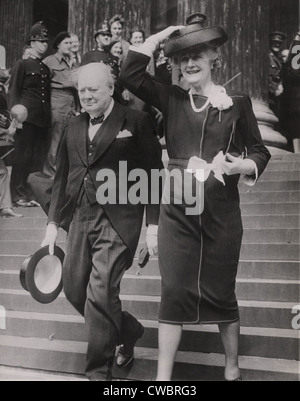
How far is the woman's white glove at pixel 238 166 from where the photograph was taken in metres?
2.75

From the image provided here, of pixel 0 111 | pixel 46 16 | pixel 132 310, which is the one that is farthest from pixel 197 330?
pixel 46 16

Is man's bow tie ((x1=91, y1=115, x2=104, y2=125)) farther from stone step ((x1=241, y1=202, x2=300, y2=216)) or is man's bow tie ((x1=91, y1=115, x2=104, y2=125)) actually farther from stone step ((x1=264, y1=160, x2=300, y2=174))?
stone step ((x1=264, y1=160, x2=300, y2=174))

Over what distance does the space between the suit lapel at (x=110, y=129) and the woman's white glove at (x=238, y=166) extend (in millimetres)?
539

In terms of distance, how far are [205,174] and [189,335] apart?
2.76 ft

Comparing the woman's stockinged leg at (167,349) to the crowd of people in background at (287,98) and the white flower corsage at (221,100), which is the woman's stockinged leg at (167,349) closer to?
the white flower corsage at (221,100)

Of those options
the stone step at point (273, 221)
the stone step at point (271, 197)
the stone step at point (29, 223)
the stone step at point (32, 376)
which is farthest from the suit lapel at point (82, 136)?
the stone step at point (29, 223)

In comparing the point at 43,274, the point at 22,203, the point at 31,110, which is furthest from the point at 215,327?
the point at 31,110

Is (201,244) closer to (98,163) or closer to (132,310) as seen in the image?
(98,163)

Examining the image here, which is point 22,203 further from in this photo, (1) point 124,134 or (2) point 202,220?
(2) point 202,220

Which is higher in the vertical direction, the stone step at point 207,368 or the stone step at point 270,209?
the stone step at point 270,209

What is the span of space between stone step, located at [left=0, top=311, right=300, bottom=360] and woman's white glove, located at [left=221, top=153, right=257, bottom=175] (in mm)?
789

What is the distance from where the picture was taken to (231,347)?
2.73m

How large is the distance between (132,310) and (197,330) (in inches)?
18.4

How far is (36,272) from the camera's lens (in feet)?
9.86
